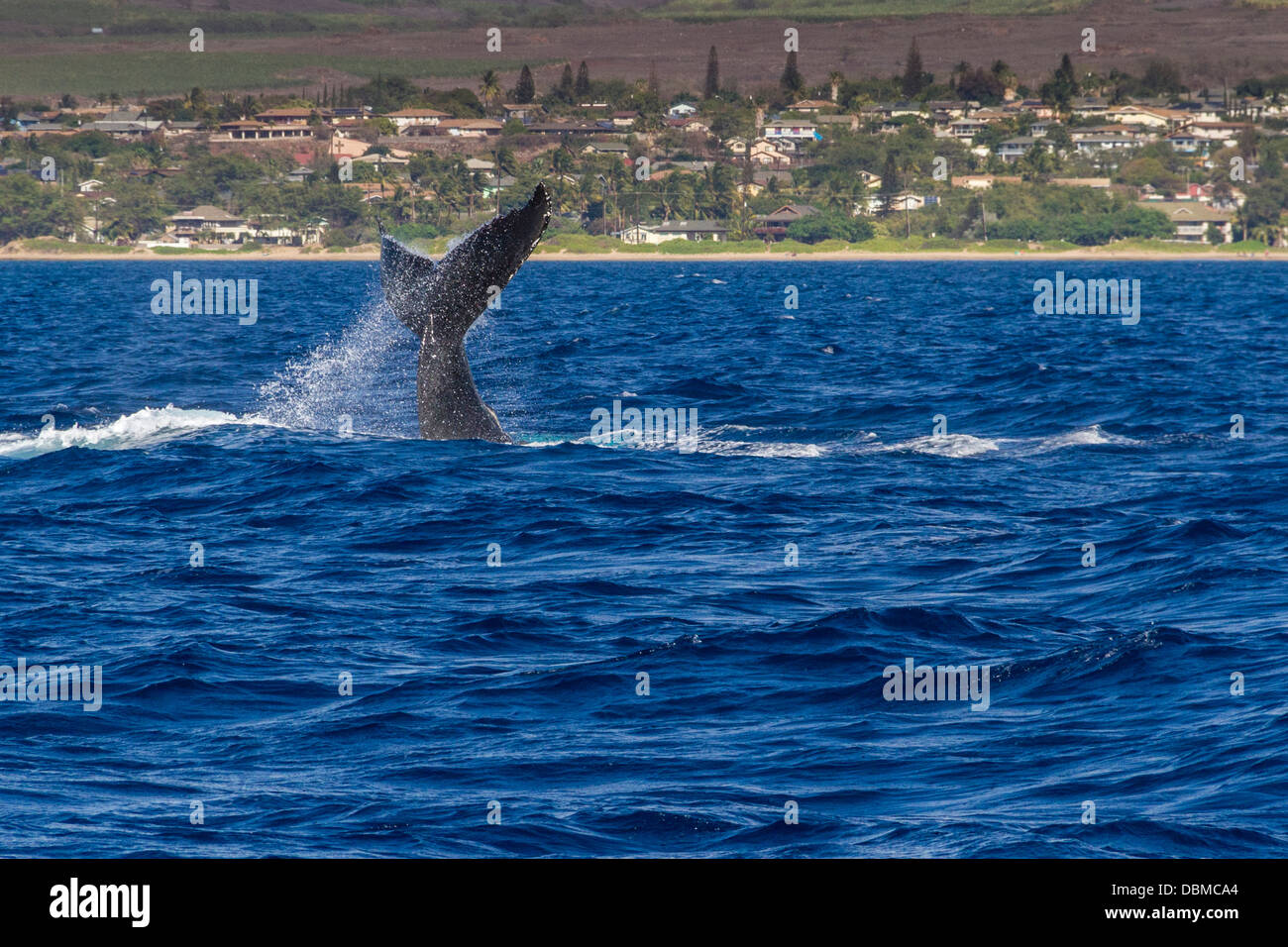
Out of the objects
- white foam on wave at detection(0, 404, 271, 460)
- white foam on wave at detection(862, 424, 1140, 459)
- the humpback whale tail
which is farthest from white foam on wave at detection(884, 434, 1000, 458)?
white foam on wave at detection(0, 404, 271, 460)

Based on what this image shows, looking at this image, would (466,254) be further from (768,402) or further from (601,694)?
(768,402)

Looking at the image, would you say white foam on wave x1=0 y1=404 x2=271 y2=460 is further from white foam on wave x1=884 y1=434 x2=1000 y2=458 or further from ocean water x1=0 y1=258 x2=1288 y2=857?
white foam on wave x1=884 y1=434 x2=1000 y2=458

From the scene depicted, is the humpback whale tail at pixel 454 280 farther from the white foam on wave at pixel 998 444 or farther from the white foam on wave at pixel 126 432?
the white foam on wave at pixel 998 444

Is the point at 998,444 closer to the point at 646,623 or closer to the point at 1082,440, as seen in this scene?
the point at 1082,440

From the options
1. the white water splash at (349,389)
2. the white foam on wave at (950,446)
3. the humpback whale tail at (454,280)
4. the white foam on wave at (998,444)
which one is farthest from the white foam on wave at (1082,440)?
the white water splash at (349,389)
